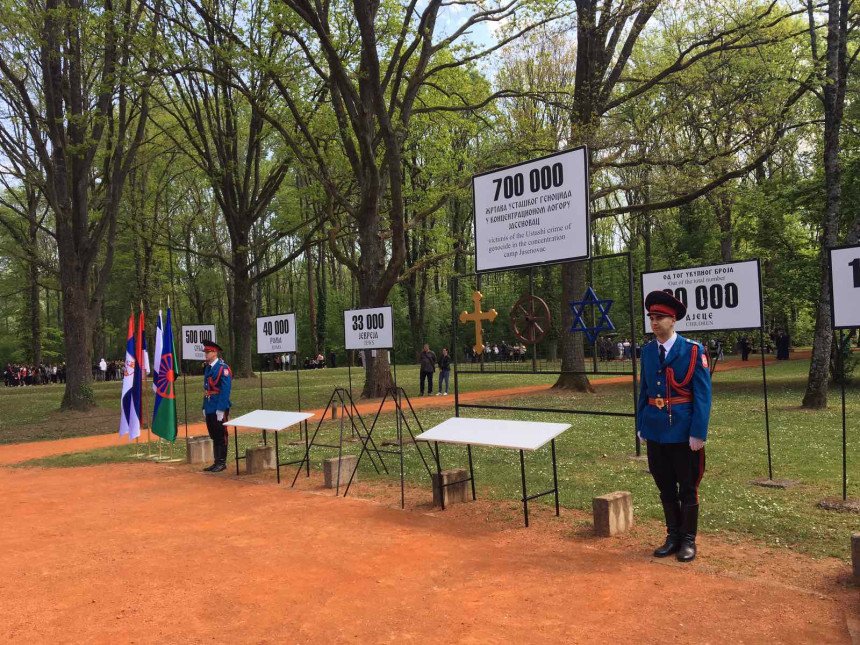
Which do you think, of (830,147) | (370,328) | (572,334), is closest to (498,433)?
(370,328)

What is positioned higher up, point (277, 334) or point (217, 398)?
point (277, 334)

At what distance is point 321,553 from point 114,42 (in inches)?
672

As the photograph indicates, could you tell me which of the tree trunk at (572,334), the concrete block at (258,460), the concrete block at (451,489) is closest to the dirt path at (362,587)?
the concrete block at (451,489)

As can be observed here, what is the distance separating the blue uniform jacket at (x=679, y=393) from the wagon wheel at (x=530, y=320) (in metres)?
2.63

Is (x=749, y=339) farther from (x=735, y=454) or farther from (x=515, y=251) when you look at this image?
(x=515, y=251)

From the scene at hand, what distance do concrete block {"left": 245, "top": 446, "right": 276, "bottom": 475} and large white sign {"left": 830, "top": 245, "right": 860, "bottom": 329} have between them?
25.7 feet

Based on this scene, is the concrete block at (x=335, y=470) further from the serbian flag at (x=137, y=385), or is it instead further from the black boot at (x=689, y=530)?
the serbian flag at (x=137, y=385)

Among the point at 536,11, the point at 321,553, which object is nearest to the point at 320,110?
the point at 536,11

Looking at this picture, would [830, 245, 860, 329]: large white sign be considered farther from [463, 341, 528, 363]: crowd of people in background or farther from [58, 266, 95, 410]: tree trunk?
[58, 266, 95, 410]: tree trunk

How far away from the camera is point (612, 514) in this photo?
6.01m

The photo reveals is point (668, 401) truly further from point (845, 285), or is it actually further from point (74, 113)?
point (74, 113)

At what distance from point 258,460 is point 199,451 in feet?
6.44

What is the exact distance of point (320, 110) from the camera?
23.6m

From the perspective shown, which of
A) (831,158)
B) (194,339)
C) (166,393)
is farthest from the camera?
(831,158)
